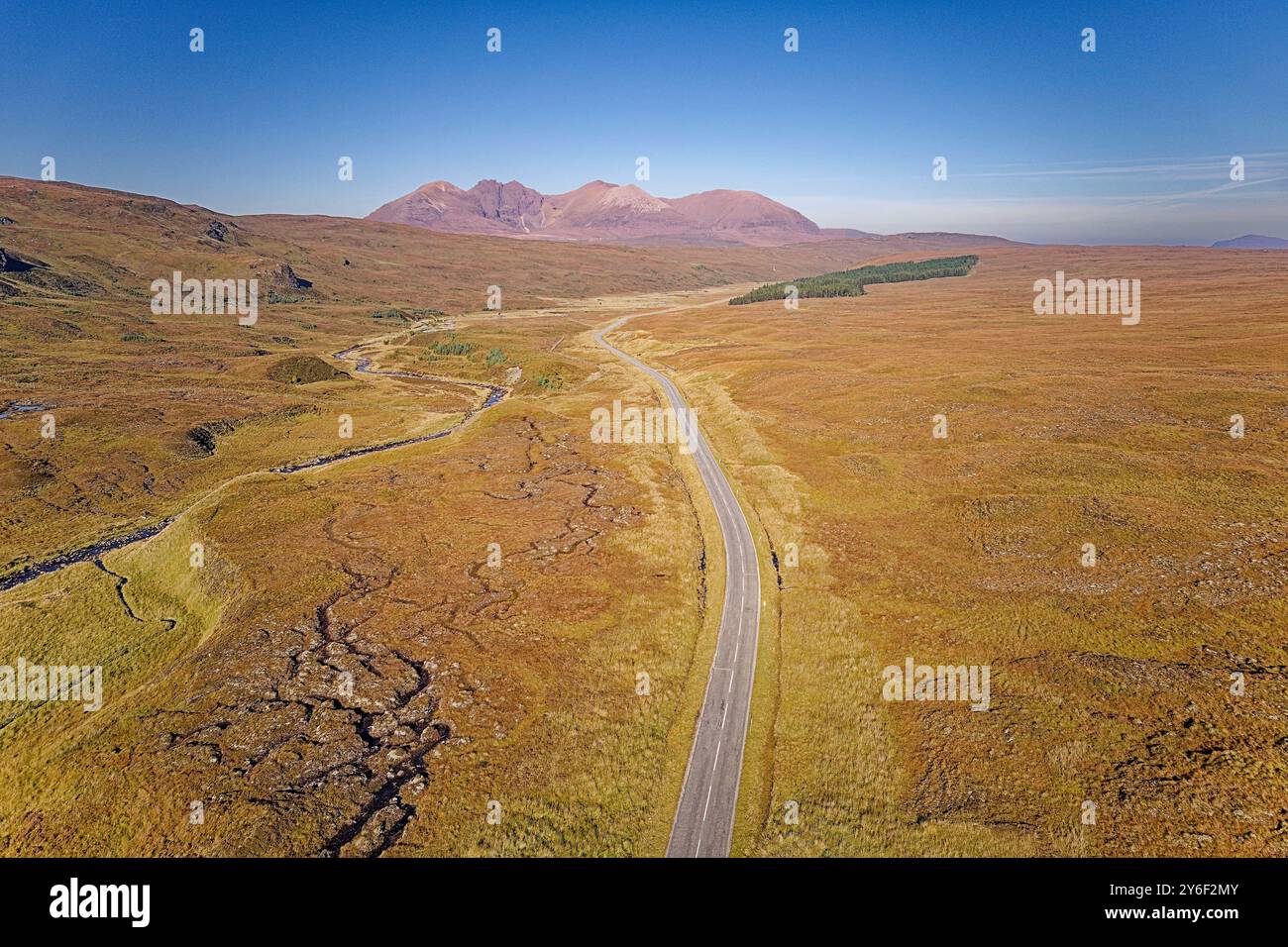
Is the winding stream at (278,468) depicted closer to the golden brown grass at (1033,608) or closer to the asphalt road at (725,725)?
the golden brown grass at (1033,608)

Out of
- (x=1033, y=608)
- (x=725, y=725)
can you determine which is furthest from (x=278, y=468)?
(x=1033, y=608)

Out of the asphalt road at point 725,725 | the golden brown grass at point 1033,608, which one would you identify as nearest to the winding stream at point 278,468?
the golden brown grass at point 1033,608

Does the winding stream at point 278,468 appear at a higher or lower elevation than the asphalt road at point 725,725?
higher

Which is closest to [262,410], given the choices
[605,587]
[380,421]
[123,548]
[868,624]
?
[380,421]

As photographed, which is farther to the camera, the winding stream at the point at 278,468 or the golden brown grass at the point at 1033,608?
the winding stream at the point at 278,468

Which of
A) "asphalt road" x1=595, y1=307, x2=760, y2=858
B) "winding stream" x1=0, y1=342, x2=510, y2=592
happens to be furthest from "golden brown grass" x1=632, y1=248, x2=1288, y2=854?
"winding stream" x1=0, y1=342, x2=510, y2=592

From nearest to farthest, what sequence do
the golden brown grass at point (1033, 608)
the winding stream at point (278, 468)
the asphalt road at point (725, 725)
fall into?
the asphalt road at point (725, 725)
the golden brown grass at point (1033, 608)
the winding stream at point (278, 468)

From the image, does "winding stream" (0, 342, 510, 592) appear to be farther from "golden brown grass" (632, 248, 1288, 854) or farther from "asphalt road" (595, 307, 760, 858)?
"asphalt road" (595, 307, 760, 858)

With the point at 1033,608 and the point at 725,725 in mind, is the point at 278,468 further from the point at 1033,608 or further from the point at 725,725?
the point at 1033,608
